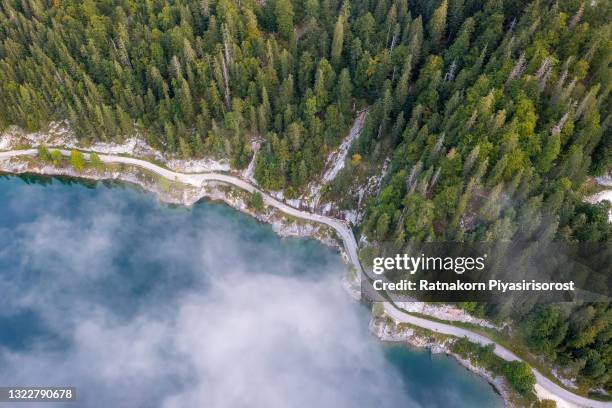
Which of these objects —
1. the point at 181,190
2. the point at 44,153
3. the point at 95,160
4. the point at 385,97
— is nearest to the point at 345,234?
the point at 385,97

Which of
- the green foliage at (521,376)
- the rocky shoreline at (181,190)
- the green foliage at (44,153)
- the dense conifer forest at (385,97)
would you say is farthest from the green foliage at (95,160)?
the green foliage at (521,376)

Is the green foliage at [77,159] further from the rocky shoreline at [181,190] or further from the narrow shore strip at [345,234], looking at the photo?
the narrow shore strip at [345,234]

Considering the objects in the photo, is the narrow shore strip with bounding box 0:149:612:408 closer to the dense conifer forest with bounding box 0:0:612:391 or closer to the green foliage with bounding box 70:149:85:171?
the green foliage with bounding box 70:149:85:171

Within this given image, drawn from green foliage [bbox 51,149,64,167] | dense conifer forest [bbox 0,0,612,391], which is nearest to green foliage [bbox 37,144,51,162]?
green foliage [bbox 51,149,64,167]

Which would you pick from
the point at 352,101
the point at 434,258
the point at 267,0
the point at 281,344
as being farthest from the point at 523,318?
the point at 267,0

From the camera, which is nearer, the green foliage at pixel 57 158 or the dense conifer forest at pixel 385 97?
the dense conifer forest at pixel 385 97

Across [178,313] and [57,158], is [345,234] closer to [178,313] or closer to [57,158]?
[178,313]

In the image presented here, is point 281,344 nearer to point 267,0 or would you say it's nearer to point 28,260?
point 28,260
